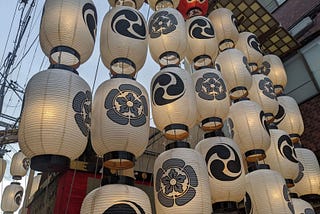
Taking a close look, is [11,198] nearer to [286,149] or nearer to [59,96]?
[59,96]

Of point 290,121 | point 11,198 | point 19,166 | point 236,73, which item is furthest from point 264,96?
point 11,198

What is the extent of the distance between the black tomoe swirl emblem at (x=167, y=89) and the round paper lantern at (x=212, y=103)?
35cm

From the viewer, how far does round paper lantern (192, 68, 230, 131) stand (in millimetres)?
2947

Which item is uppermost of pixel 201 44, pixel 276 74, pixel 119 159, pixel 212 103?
pixel 276 74

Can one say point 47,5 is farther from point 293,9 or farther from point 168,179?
point 293,9

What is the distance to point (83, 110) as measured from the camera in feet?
7.36

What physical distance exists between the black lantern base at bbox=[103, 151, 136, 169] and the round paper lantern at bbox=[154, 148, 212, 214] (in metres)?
0.36

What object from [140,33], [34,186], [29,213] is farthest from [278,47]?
[29,213]

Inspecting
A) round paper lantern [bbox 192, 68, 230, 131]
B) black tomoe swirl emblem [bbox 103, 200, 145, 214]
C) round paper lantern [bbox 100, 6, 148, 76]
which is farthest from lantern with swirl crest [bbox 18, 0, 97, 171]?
round paper lantern [bbox 192, 68, 230, 131]

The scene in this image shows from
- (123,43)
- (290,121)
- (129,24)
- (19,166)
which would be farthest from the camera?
(19,166)

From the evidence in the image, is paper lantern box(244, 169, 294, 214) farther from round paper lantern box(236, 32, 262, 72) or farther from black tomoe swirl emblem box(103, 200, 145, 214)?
round paper lantern box(236, 32, 262, 72)

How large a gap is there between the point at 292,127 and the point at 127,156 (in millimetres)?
2800

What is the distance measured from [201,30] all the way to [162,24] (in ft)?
1.69

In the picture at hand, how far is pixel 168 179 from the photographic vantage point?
Result: 242cm
